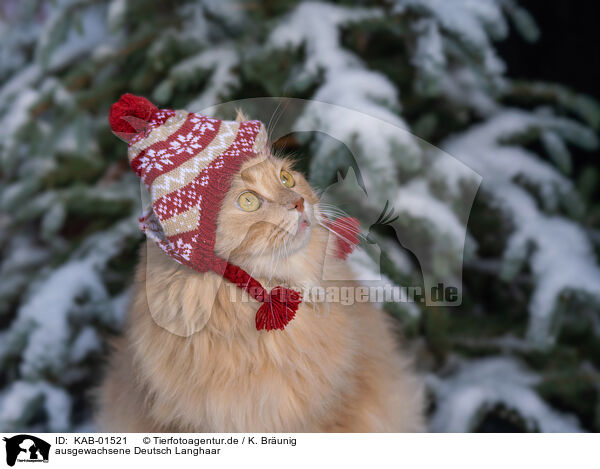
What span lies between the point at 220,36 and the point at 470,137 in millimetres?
735

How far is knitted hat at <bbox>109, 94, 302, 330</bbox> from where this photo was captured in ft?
1.97

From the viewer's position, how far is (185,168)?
0.60 m

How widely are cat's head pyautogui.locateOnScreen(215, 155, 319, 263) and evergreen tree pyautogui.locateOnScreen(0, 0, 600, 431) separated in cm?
28

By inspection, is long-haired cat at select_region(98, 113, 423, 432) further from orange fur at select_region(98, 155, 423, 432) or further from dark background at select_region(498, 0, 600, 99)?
dark background at select_region(498, 0, 600, 99)

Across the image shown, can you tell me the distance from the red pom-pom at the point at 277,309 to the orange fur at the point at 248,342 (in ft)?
0.06

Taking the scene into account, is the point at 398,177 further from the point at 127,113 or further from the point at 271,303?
the point at 127,113

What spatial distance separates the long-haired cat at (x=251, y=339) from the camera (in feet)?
2.09

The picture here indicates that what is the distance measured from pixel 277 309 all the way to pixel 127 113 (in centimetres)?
32

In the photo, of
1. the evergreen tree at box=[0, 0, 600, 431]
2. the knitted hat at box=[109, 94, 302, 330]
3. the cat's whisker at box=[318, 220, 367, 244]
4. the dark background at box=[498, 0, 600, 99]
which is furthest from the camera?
the dark background at box=[498, 0, 600, 99]

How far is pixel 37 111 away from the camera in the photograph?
1298mm
